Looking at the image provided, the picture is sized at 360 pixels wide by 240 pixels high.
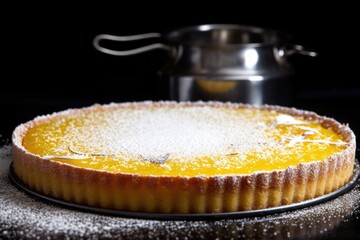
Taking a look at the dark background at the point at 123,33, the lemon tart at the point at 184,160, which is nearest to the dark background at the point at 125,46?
the dark background at the point at 123,33

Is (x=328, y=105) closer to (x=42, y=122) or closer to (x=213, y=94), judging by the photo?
(x=213, y=94)

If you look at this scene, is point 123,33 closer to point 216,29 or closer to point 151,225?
point 216,29

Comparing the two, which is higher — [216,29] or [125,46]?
[216,29]

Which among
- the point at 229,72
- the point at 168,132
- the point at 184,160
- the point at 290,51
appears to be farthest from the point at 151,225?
the point at 290,51

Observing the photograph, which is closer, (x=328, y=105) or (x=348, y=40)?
(x=328, y=105)

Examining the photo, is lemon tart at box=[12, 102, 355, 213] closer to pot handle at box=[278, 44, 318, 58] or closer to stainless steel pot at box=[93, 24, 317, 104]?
stainless steel pot at box=[93, 24, 317, 104]

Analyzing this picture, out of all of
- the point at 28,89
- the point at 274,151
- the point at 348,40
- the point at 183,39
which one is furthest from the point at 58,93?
the point at 274,151

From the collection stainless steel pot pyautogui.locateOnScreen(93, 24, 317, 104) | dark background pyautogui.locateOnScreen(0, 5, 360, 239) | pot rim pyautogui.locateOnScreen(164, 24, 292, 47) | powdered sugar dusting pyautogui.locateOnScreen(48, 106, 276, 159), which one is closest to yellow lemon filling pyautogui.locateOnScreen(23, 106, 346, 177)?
powdered sugar dusting pyautogui.locateOnScreen(48, 106, 276, 159)
